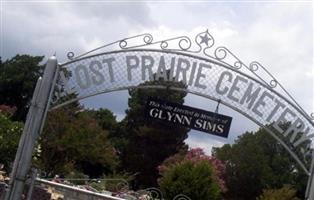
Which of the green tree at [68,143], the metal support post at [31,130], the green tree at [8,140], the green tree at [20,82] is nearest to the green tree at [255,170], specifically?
the green tree at [68,143]

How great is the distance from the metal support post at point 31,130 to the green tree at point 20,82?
31.7 m

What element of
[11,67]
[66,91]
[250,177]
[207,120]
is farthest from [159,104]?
[11,67]

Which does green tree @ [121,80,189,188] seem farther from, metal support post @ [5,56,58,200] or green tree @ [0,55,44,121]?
metal support post @ [5,56,58,200]

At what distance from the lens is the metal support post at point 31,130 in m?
6.85

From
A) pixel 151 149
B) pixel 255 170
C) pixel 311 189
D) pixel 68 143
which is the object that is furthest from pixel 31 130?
pixel 255 170

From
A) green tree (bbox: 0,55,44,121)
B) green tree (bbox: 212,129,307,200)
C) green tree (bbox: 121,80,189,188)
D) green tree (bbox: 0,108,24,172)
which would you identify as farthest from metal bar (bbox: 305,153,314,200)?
green tree (bbox: 0,55,44,121)

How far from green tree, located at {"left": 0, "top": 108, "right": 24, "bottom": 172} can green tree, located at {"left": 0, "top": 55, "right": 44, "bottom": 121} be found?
21.7 metres

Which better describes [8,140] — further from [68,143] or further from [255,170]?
[255,170]

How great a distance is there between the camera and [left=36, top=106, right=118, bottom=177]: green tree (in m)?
23.5

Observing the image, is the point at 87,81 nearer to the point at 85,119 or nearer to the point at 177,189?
the point at 177,189

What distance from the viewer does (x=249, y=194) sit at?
114ft

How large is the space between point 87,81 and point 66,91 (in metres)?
0.30

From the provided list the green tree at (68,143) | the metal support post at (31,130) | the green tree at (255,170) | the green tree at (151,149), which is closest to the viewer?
the metal support post at (31,130)

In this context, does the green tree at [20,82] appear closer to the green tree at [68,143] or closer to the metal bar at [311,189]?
the green tree at [68,143]
